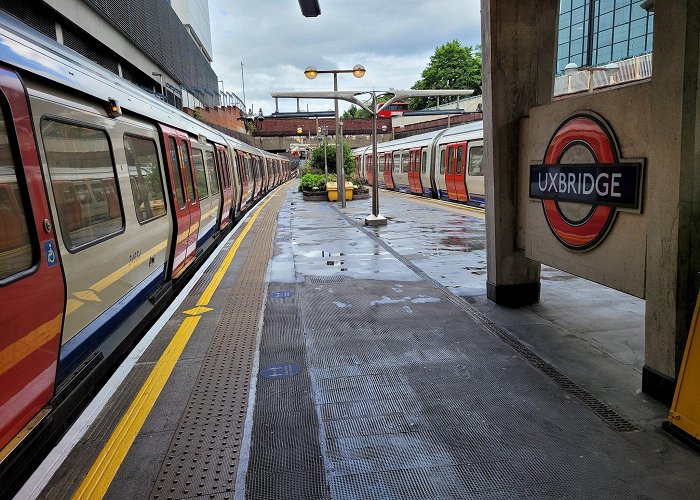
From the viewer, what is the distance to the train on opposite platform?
16.3m

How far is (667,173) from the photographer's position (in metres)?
3.39

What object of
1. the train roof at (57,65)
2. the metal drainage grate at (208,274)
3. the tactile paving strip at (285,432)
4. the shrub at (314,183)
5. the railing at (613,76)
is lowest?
the tactile paving strip at (285,432)

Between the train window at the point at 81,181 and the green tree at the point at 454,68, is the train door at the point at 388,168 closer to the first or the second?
A: the train window at the point at 81,181

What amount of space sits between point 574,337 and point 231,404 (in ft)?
11.0

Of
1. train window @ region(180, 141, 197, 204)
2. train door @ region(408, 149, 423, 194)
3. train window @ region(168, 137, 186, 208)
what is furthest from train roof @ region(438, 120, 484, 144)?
train window @ region(168, 137, 186, 208)

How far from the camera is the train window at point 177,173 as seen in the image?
6.87 m

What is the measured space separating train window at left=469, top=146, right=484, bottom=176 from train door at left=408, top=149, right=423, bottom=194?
5.86 metres

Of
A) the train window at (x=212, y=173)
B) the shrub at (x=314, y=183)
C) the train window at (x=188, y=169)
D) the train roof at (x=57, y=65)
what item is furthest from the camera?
the shrub at (x=314, y=183)

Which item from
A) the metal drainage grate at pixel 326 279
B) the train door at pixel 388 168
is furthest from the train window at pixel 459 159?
the metal drainage grate at pixel 326 279

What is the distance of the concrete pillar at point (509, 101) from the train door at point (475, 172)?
33.8ft

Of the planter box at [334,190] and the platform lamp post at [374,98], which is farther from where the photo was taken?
the planter box at [334,190]

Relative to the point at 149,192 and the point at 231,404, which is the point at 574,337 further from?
the point at 149,192

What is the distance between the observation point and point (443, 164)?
1906cm

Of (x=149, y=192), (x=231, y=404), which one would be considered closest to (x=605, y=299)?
(x=231, y=404)
